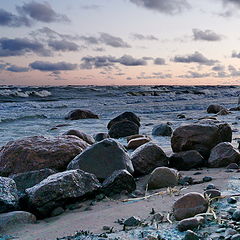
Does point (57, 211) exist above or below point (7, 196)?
below

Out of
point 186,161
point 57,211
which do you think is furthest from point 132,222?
point 186,161

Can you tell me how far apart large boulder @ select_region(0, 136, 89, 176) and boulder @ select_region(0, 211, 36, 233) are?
1.53m

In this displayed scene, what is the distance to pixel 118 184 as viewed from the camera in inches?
137

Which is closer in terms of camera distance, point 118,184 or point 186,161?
point 118,184

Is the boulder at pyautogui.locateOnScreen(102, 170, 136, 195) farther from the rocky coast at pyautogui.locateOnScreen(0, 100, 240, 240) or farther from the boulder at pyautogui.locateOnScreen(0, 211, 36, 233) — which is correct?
the boulder at pyautogui.locateOnScreen(0, 211, 36, 233)

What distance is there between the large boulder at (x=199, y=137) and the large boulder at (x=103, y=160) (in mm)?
1337

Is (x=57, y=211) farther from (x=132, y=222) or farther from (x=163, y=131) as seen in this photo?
(x=163, y=131)

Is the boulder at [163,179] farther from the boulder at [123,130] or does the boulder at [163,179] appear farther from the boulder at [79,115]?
the boulder at [79,115]

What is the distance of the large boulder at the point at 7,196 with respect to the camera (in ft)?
10.1

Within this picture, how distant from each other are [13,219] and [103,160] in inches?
55.8

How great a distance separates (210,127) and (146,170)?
58.9 inches

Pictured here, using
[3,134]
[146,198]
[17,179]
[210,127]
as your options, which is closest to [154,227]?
[146,198]

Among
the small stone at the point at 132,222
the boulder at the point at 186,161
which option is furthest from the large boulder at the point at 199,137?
the small stone at the point at 132,222

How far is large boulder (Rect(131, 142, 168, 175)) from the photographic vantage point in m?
4.35
